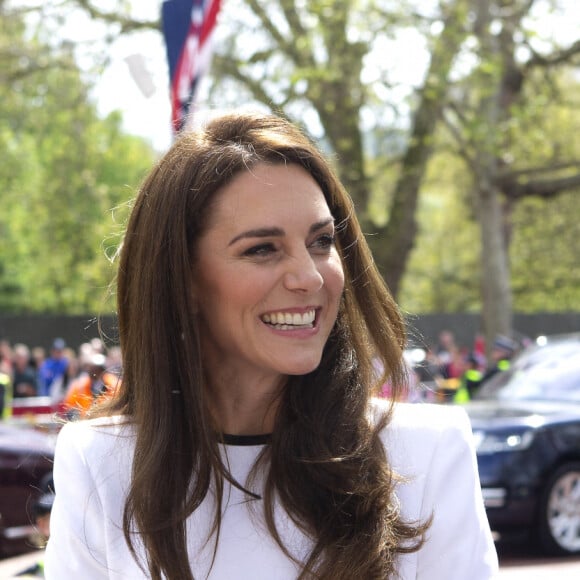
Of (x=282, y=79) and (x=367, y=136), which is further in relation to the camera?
(x=367, y=136)

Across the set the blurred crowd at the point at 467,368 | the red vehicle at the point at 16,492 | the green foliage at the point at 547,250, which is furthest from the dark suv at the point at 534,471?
the green foliage at the point at 547,250

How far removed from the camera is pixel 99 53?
1644 centimetres

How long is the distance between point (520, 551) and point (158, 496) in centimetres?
715

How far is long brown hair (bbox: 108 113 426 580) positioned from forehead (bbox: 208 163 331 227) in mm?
27

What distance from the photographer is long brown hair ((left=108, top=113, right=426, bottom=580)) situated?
92.3 inches

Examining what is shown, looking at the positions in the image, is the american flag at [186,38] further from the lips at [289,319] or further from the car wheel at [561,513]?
the car wheel at [561,513]

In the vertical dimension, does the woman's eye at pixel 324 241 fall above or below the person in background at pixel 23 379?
above

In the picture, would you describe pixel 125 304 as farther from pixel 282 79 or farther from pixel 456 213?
pixel 456 213

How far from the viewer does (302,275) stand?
2.38 meters

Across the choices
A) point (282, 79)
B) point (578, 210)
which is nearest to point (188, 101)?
point (282, 79)

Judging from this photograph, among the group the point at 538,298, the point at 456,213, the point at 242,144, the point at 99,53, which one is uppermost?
the point at 99,53

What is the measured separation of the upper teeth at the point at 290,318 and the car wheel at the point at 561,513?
685cm

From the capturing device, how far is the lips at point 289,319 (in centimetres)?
241

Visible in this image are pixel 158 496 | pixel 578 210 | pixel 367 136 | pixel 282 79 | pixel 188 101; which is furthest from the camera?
pixel 578 210
